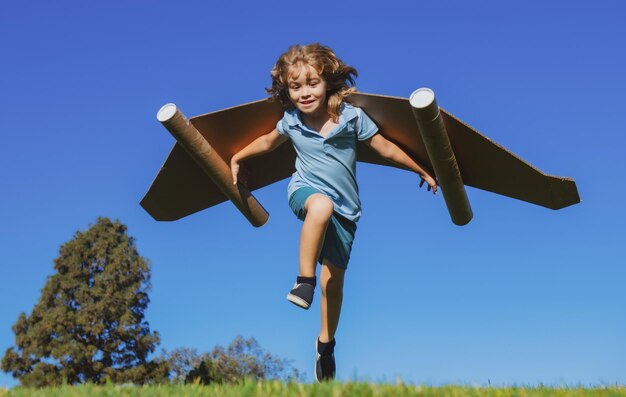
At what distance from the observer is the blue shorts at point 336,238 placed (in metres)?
5.33

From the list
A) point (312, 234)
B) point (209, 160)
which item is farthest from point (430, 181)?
point (209, 160)

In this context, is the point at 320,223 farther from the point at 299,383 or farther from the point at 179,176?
the point at 179,176

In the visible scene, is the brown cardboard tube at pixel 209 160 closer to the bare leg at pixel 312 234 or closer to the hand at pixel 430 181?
the bare leg at pixel 312 234

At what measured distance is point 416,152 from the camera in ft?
19.1

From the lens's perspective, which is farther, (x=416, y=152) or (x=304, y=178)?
(x=416, y=152)

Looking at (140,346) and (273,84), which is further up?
(140,346)

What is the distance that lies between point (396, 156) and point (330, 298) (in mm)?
1235

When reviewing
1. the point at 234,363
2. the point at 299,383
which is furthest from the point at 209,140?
the point at 234,363

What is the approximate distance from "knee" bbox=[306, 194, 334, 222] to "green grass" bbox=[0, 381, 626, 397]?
143 cm

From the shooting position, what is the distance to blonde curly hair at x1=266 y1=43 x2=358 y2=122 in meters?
5.41

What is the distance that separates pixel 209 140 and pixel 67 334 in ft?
55.3

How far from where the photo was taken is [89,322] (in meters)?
20.9

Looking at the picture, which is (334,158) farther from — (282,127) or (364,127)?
(282,127)

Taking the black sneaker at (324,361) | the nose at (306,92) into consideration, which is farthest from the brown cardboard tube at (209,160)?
the black sneaker at (324,361)
